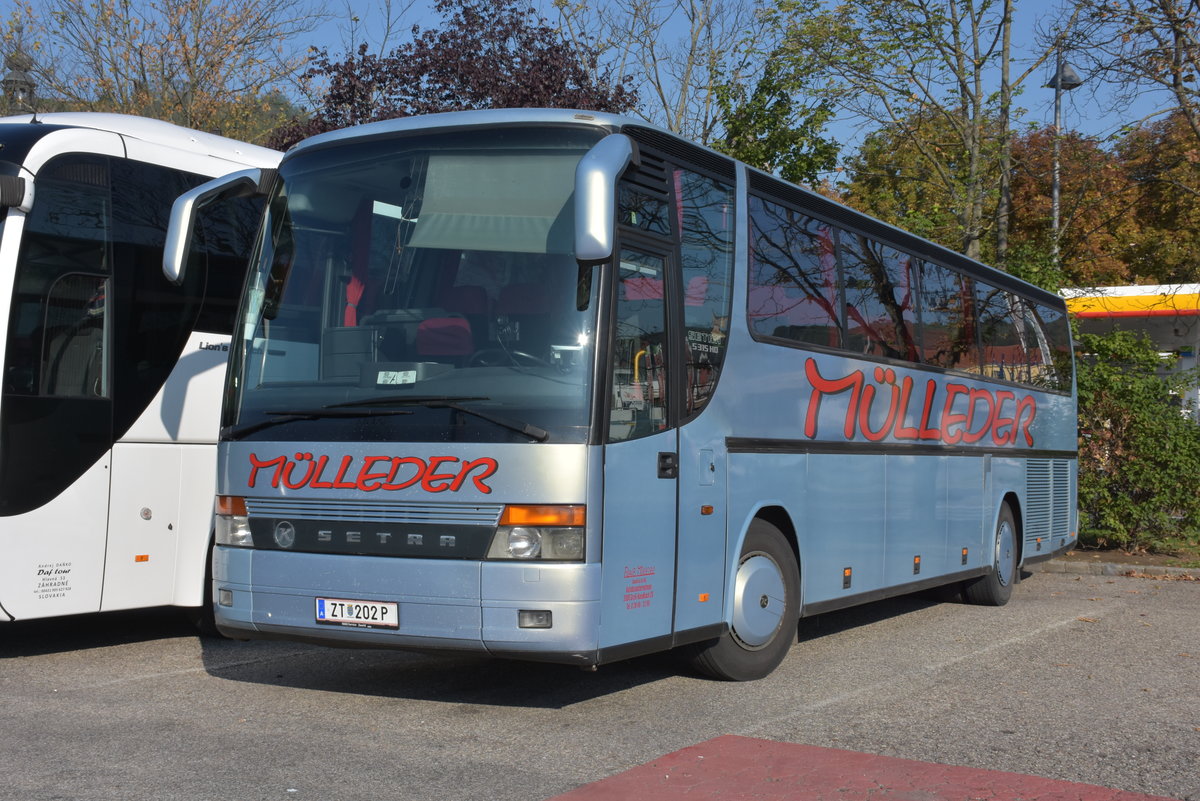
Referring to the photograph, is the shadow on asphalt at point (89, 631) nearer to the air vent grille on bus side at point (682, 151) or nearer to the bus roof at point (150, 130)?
the bus roof at point (150, 130)

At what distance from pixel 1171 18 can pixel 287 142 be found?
557 inches

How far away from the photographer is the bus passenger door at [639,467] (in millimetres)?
6574

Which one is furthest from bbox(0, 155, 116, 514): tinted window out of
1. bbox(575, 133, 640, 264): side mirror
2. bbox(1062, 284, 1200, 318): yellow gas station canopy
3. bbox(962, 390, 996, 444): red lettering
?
bbox(1062, 284, 1200, 318): yellow gas station canopy

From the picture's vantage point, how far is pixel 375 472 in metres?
6.71

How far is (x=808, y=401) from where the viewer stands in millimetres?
8844

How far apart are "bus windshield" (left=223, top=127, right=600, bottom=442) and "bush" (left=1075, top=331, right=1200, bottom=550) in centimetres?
1226

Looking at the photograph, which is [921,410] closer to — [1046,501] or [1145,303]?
[1046,501]

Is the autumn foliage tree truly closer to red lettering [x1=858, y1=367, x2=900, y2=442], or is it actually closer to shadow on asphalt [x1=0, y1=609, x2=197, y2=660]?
red lettering [x1=858, y1=367, x2=900, y2=442]

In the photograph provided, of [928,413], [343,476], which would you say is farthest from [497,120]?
[928,413]

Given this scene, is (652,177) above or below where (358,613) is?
above

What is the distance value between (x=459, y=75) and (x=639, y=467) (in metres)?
17.1

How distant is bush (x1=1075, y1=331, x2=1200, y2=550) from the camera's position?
54.0ft

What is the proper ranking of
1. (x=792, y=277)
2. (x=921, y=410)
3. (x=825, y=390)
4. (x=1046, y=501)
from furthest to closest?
(x=1046, y=501), (x=921, y=410), (x=825, y=390), (x=792, y=277)

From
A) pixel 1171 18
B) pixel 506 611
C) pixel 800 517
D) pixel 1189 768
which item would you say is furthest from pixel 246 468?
pixel 1171 18
